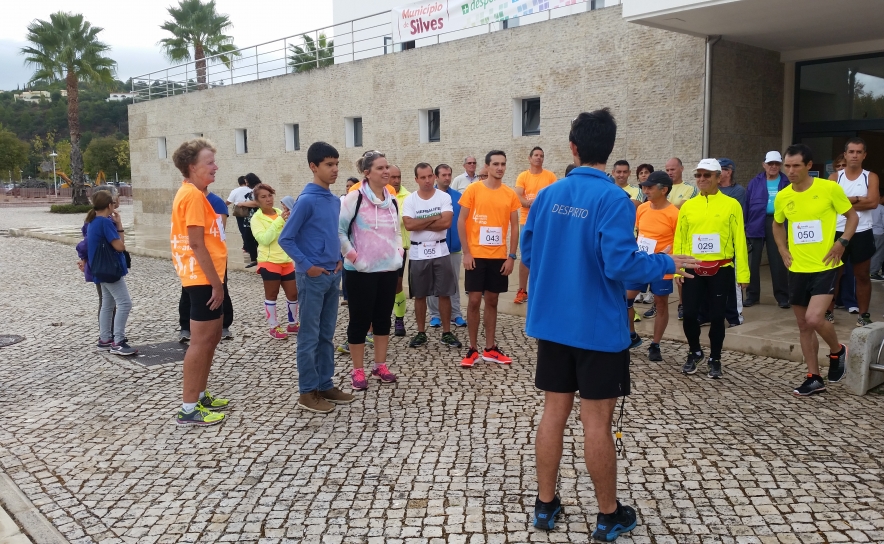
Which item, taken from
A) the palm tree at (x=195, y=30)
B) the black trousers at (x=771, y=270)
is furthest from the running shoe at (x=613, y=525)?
the palm tree at (x=195, y=30)

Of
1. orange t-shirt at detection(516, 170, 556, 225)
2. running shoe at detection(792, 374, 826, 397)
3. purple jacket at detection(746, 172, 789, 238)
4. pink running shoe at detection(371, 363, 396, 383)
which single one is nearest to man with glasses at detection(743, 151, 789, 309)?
purple jacket at detection(746, 172, 789, 238)

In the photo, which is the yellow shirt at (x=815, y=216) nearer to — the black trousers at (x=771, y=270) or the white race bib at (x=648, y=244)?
the white race bib at (x=648, y=244)

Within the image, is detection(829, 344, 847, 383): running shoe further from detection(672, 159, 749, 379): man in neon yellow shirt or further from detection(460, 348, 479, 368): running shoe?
detection(460, 348, 479, 368): running shoe

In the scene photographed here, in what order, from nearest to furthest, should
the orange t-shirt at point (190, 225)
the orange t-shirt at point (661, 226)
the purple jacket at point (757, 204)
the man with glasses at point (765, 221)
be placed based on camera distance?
the orange t-shirt at point (190, 225)
the orange t-shirt at point (661, 226)
the man with glasses at point (765, 221)
the purple jacket at point (757, 204)

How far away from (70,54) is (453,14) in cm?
2829

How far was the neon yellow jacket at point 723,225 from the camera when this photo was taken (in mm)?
6113

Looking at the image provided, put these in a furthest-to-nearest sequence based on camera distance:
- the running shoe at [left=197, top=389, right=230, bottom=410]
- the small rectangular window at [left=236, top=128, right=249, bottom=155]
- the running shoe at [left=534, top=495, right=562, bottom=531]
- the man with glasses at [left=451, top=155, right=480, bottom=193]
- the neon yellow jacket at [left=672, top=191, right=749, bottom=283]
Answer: the small rectangular window at [left=236, top=128, right=249, bottom=155], the man with glasses at [left=451, top=155, right=480, bottom=193], the neon yellow jacket at [left=672, top=191, right=749, bottom=283], the running shoe at [left=197, top=389, right=230, bottom=410], the running shoe at [left=534, top=495, right=562, bottom=531]

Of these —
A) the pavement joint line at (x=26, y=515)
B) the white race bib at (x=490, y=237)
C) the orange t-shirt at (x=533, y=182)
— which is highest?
the orange t-shirt at (x=533, y=182)

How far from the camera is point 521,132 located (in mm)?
13906

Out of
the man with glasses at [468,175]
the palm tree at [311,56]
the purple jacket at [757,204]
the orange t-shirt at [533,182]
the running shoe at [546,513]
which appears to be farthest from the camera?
the palm tree at [311,56]

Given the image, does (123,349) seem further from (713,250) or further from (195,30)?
(195,30)

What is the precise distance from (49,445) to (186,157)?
220 cm

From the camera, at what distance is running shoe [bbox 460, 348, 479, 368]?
667cm

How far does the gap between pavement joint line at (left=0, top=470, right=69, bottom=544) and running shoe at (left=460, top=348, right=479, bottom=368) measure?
3703mm
